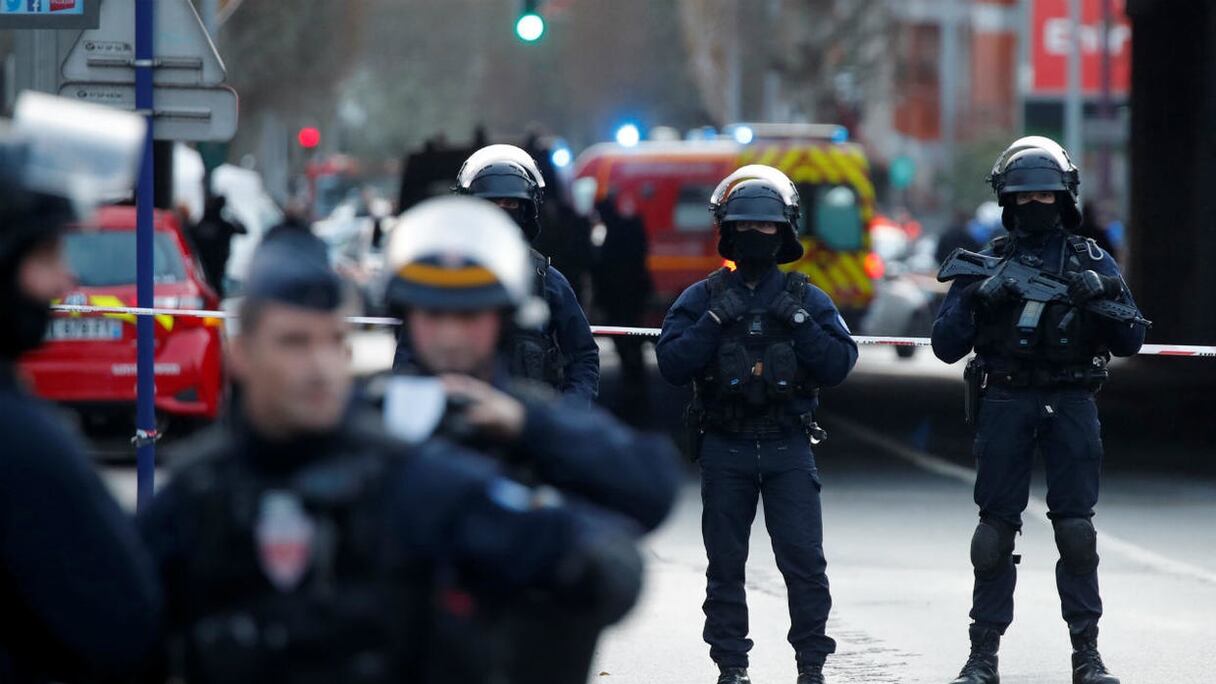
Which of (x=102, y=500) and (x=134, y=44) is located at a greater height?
(x=134, y=44)

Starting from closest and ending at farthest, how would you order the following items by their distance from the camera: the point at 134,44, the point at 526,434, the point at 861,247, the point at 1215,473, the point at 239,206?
the point at 526,434, the point at 134,44, the point at 1215,473, the point at 861,247, the point at 239,206

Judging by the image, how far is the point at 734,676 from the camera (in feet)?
23.7

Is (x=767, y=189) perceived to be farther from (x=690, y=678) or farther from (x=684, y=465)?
(x=684, y=465)

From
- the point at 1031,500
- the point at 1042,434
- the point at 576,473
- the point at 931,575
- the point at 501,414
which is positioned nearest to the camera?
the point at 501,414

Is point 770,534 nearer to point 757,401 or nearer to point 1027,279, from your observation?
point 757,401

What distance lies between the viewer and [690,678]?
7.72 metres

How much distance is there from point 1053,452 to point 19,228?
4.90 meters

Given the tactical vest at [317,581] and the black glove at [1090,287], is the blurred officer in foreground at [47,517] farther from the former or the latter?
the black glove at [1090,287]

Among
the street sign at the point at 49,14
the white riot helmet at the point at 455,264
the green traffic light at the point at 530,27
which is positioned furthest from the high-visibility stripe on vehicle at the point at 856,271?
the white riot helmet at the point at 455,264

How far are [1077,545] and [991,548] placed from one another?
271 mm

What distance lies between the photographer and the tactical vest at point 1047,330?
7.45 m

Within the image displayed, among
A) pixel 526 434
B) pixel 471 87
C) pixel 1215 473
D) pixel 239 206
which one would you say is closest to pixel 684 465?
pixel 1215 473

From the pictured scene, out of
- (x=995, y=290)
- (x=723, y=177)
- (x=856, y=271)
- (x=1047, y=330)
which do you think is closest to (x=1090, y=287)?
(x=1047, y=330)

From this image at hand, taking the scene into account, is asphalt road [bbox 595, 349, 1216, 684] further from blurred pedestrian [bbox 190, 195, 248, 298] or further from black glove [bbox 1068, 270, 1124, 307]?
blurred pedestrian [bbox 190, 195, 248, 298]
